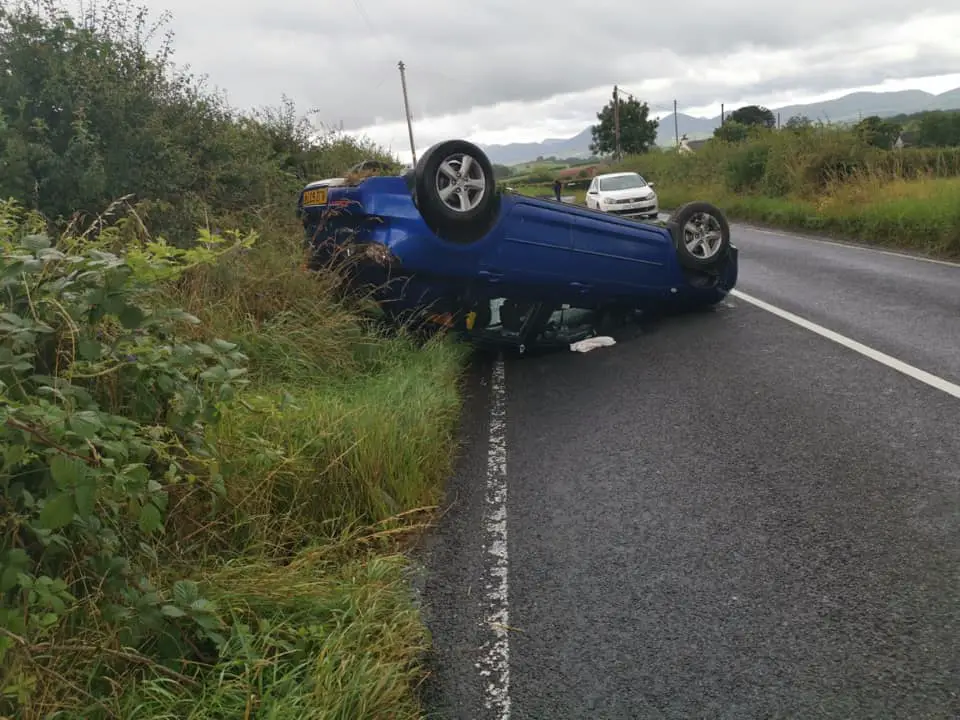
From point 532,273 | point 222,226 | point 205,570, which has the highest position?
point 222,226

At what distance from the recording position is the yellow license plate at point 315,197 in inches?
291

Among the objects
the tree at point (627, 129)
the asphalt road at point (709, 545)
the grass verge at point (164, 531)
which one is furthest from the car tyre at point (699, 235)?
the tree at point (627, 129)

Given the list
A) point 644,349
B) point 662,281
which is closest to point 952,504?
point 644,349

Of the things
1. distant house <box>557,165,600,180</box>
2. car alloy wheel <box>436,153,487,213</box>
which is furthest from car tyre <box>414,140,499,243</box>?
distant house <box>557,165,600,180</box>

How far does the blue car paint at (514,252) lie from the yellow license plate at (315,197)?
0.06 m

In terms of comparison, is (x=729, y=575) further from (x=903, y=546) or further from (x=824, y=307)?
(x=824, y=307)

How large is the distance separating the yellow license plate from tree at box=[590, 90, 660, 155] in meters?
72.2

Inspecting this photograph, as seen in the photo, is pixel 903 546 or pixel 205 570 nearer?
pixel 205 570

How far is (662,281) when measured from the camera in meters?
8.88

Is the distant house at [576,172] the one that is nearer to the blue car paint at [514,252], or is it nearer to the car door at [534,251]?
the blue car paint at [514,252]

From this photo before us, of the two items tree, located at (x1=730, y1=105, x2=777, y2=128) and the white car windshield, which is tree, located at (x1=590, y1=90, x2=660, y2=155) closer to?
tree, located at (x1=730, y1=105, x2=777, y2=128)

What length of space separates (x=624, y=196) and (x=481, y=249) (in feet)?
54.1

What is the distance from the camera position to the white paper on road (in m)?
8.53

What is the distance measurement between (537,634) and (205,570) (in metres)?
1.44
